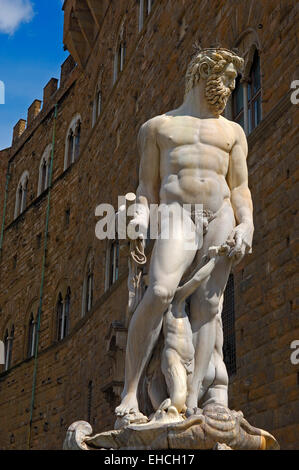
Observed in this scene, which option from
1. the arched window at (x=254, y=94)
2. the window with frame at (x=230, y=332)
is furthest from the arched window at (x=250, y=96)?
the window with frame at (x=230, y=332)

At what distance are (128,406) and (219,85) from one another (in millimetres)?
2085

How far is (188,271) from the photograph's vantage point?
441 cm

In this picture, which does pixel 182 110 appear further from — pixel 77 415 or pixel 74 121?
→ pixel 74 121

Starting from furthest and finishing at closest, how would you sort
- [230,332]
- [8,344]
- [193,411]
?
[8,344]
[230,332]
[193,411]

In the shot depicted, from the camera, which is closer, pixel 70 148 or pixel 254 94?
pixel 254 94

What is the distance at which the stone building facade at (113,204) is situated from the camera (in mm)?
8195

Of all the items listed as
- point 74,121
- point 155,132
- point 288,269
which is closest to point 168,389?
point 155,132

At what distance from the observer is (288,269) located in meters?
7.86

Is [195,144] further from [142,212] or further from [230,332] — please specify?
[230,332]

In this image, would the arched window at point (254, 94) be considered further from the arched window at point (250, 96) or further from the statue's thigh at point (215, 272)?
the statue's thigh at point (215, 272)

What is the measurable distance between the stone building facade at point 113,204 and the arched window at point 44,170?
5 cm

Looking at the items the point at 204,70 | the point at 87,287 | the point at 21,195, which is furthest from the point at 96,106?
the point at 204,70

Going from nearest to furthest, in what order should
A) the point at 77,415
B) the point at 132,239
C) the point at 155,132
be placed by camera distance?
1. the point at 132,239
2. the point at 155,132
3. the point at 77,415

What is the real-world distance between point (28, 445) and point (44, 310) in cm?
378
